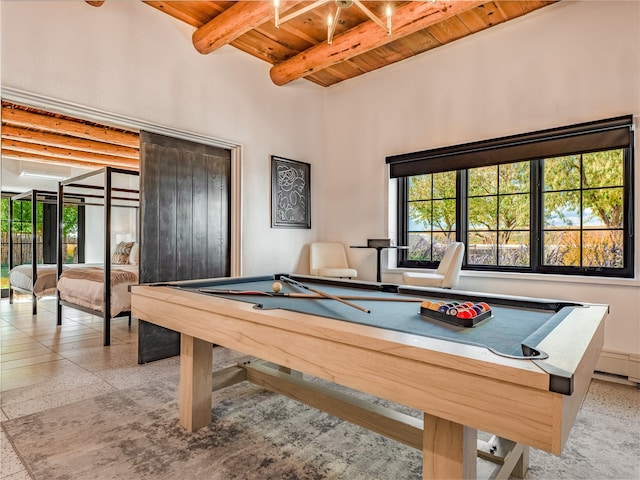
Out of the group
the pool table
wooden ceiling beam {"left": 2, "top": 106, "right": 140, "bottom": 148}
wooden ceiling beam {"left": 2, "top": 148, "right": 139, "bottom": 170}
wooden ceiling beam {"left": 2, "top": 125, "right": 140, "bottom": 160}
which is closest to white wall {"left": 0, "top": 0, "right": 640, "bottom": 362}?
the pool table

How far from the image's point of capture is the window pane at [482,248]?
144 inches

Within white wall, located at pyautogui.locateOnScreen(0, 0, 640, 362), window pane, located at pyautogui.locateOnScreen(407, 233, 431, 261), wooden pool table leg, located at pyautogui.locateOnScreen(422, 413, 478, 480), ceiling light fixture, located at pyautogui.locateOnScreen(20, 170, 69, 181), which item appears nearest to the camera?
wooden pool table leg, located at pyautogui.locateOnScreen(422, 413, 478, 480)

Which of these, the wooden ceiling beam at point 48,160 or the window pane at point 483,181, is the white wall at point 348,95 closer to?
the window pane at point 483,181

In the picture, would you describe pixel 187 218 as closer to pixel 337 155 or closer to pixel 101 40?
pixel 101 40

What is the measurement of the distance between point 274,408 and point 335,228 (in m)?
2.76

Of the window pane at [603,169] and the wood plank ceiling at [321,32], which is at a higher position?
the wood plank ceiling at [321,32]

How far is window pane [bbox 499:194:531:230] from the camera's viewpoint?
3.46 meters

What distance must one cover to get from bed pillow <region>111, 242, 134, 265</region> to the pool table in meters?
4.31

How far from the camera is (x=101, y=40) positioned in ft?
9.24

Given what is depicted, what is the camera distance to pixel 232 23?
3029mm

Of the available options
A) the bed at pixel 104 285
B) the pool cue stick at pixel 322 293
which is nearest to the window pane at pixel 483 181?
the pool cue stick at pixel 322 293

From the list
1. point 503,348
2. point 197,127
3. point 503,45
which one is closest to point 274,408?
point 503,348

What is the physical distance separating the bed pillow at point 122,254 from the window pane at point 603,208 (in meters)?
6.00

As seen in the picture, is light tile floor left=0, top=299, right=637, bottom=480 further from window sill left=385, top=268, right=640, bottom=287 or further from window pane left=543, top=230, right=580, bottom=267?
window pane left=543, top=230, right=580, bottom=267
